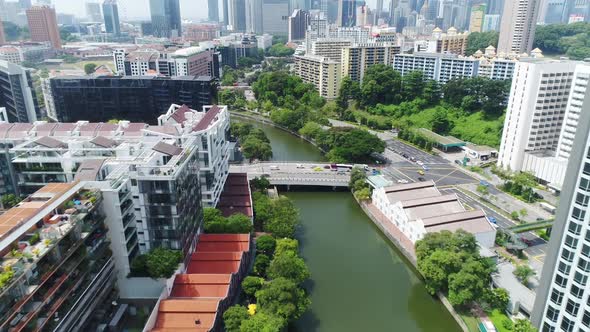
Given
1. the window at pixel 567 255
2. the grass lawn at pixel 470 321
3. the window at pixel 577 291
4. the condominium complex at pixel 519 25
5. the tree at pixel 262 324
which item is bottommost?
the grass lawn at pixel 470 321

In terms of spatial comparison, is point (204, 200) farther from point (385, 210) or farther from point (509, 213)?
point (509, 213)

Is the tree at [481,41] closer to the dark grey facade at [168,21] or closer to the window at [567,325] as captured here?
the window at [567,325]

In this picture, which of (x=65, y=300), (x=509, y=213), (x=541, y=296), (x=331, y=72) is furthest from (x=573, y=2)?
(x=65, y=300)

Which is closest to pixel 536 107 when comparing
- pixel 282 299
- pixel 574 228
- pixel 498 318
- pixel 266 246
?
pixel 498 318

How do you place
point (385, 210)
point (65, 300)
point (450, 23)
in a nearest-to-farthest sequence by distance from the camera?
point (65, 300)
point (385, 210)
point (450, 23)

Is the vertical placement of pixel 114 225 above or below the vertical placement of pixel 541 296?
above

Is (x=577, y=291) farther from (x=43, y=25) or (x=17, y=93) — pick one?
(x=43, y=25)

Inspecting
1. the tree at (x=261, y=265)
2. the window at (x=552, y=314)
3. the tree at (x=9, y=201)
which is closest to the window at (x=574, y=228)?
the window at (x=552, y=314)

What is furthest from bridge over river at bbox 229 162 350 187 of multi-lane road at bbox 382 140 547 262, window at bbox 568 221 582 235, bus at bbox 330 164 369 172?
window at bbox 568 221 582 235
